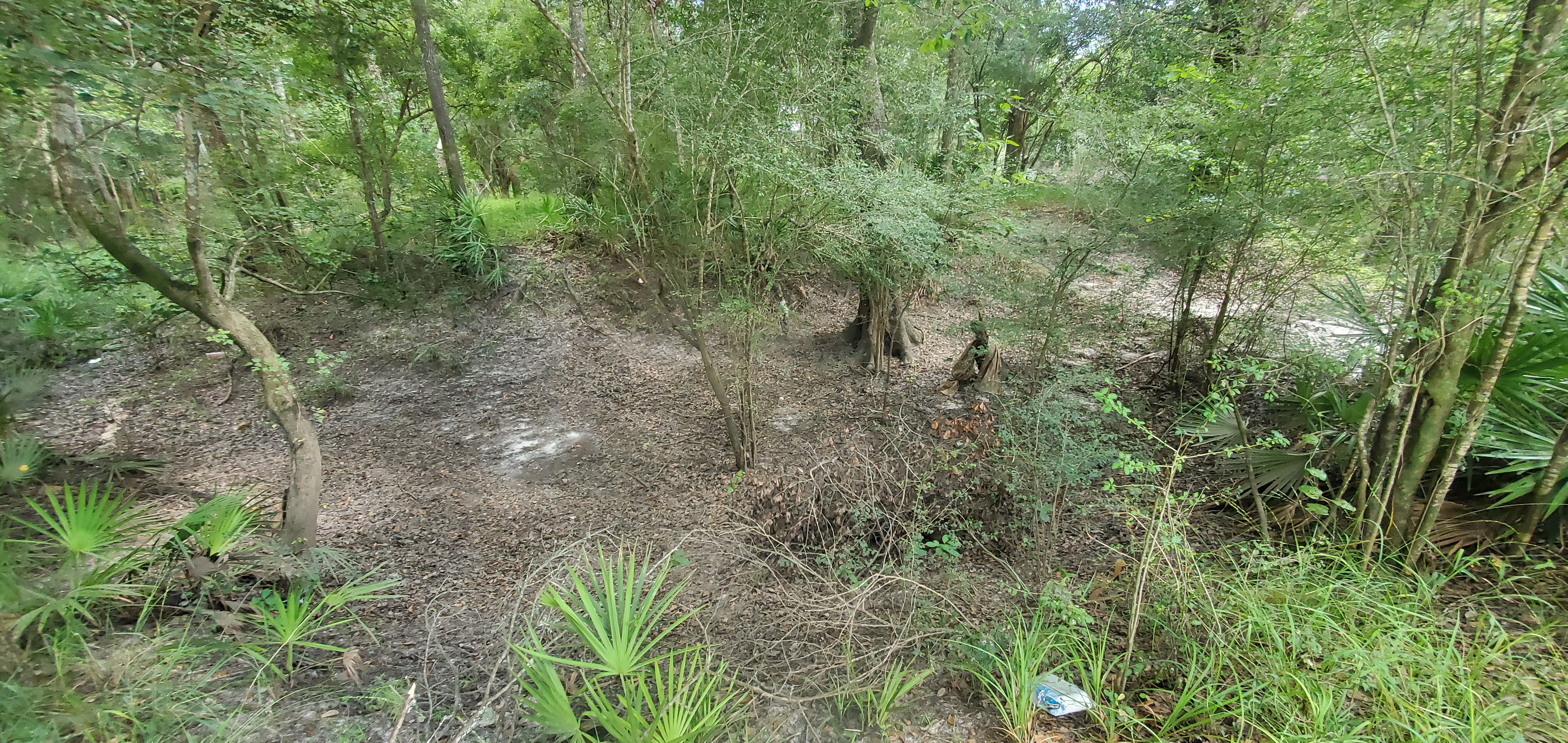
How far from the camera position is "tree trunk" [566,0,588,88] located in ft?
18.4

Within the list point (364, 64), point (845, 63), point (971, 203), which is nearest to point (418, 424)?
point (364, 64)

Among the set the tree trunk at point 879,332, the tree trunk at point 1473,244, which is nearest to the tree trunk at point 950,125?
the tree trunk at point 879,332

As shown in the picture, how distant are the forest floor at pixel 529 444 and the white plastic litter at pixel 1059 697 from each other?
28 cm

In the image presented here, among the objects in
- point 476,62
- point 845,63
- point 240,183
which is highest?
point 476,62

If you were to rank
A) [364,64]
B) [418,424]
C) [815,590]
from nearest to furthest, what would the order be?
[815,590]
[418,424]
[364,64]

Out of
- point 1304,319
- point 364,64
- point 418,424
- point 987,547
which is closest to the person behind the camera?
point 987,547

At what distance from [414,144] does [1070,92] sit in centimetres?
895

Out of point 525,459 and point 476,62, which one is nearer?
point 525,459

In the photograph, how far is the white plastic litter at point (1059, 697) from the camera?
2.23 meters

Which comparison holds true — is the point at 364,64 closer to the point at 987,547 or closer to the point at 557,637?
the point at 557,637

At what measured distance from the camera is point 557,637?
2564mm

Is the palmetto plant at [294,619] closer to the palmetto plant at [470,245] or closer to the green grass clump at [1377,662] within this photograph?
the green grass clump at [1377,662]

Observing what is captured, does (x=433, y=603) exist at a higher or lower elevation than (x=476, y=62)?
lower

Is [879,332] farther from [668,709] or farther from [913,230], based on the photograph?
[668,709]
